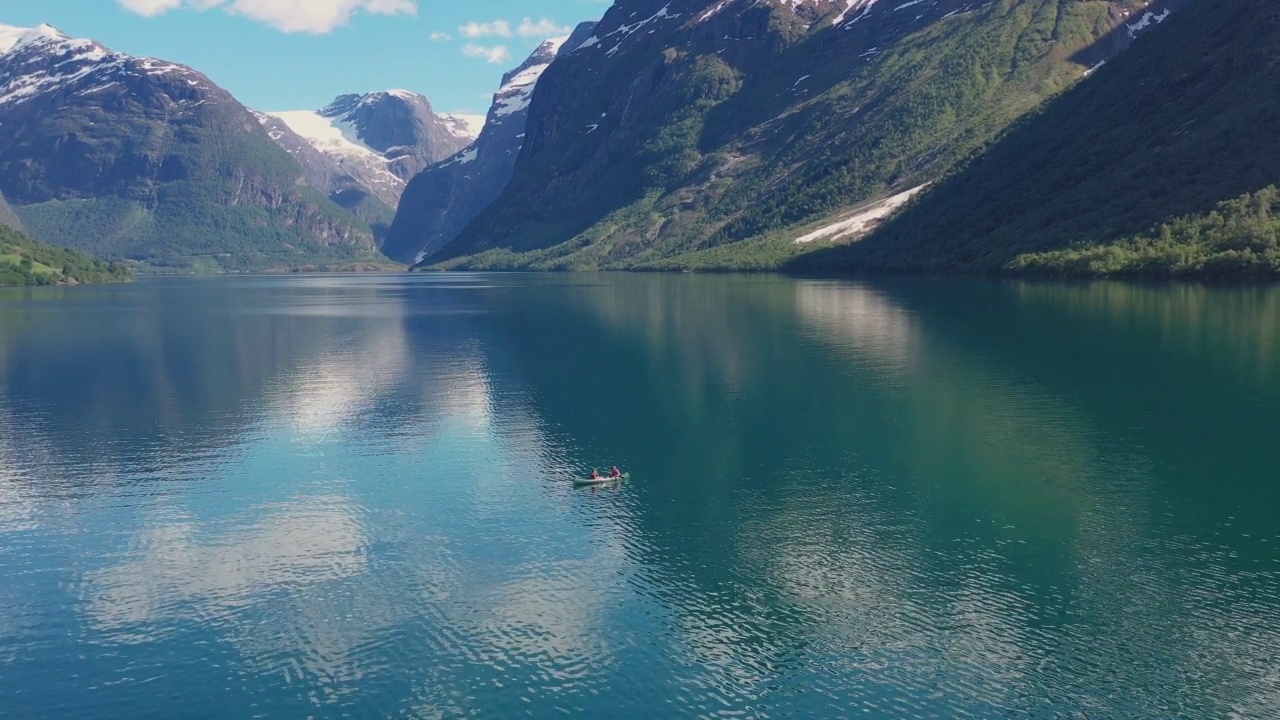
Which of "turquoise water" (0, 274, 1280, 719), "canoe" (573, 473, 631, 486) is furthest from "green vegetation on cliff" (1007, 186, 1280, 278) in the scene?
"canoe" (573, 473, 631, 486)

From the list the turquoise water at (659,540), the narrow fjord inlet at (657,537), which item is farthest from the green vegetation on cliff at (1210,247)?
the turquoise water at (659,540)

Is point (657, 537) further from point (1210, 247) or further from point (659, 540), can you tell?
point (1210, 247)

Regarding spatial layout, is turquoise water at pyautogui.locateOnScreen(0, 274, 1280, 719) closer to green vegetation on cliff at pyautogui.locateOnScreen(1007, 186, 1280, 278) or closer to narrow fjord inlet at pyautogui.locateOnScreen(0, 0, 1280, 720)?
narrow fjord inlet at pyautogui.locateOnScreen(0, 0, 1280, 720)

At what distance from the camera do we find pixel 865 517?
5469 centimetres

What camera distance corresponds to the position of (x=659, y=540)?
52.6 m

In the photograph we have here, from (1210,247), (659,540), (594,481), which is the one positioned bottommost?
(659,540)

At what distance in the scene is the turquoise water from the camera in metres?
37.2

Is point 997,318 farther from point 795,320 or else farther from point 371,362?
point 371,362

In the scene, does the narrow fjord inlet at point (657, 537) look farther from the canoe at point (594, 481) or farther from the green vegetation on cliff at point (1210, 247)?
the green vegetation on cliff at point (1210, 247)

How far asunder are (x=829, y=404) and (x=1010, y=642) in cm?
4637

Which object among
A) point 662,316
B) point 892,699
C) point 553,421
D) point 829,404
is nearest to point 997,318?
point 662,316

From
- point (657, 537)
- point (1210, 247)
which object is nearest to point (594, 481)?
point (657, 537)

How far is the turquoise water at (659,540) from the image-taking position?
3716 centimetres

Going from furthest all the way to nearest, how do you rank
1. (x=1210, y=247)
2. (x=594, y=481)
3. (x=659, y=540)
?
(x=1210, y=247) < (x=594, y=481) < (x=659, y=540)
